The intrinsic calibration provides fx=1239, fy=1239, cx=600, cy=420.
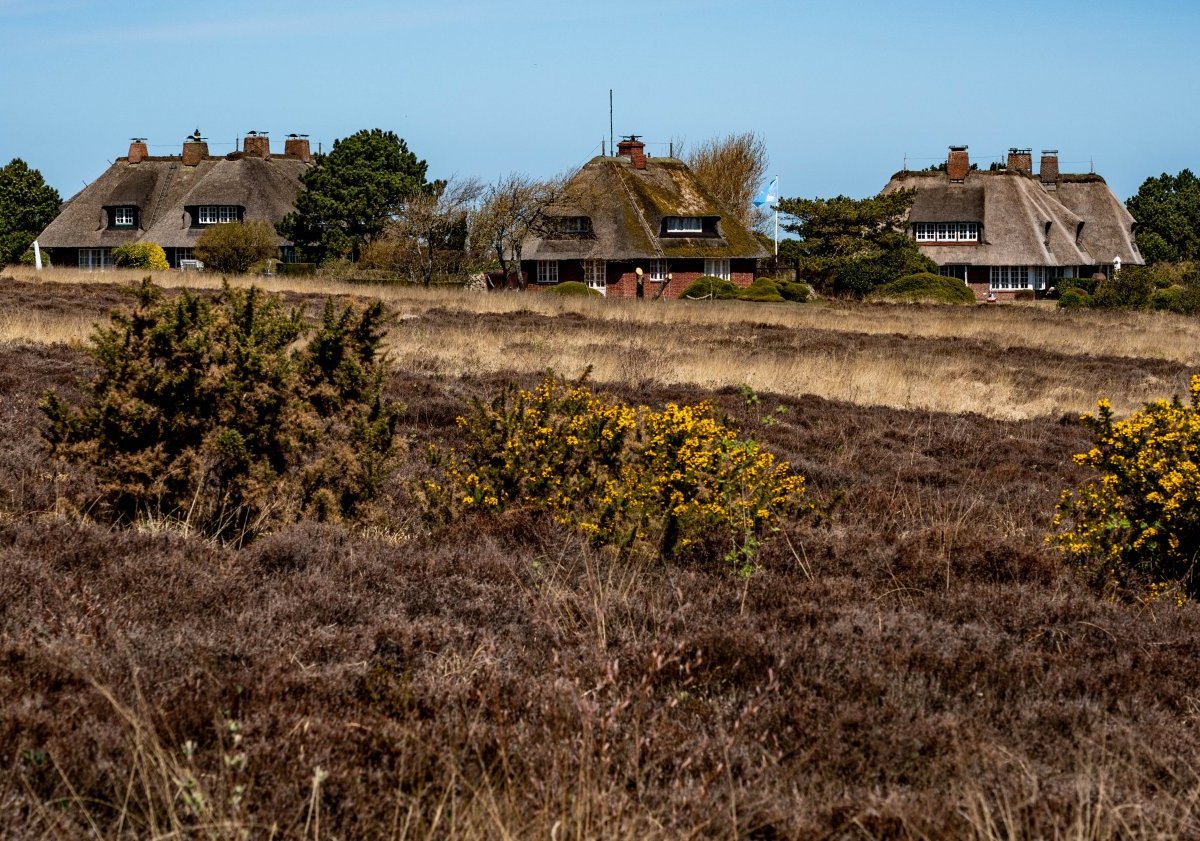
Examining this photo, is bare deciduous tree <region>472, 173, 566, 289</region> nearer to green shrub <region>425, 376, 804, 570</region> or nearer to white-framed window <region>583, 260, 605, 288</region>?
white-framed window <region>583, 260, 605, 288</region>

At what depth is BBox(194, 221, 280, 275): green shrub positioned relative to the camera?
164 ft

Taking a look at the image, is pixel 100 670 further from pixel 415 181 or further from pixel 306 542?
pixel 415 181

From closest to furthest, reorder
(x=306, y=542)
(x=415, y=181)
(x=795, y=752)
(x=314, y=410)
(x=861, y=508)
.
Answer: (x=795, y=752), (x=306, y=542), (x=314, y=410), (x=861, y=508), (x=415, y=181)

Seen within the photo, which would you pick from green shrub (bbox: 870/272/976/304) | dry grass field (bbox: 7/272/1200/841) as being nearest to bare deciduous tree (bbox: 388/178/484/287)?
green shrub (bbox: 870/272/976/304)

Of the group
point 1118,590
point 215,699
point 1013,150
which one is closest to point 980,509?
point 1118,590

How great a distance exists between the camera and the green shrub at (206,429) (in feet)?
24.3

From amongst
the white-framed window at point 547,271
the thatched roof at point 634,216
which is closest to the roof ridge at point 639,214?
the thatched roof at point 634,216

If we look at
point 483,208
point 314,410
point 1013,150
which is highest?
point 1013,150

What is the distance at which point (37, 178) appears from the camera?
6894 cm

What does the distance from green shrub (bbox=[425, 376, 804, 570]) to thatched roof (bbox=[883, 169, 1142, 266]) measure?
60364 millimetres

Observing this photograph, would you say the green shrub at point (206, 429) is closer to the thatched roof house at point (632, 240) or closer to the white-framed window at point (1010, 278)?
the thatched roof house at point (632, 240)

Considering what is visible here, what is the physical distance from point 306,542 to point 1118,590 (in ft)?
14.8

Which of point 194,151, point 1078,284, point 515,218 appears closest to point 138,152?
point 194,151

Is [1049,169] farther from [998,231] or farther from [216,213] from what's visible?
[216,213]
